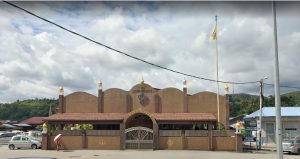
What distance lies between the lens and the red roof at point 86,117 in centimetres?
3831

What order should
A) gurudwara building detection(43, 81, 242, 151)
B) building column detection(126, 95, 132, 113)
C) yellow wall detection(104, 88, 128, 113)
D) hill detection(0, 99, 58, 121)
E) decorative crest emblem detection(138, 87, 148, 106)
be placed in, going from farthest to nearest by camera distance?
hill detection(0, 99, 58, 121) < yellow wall detection(104, 88, 128, 113) < building column detection(126, 95, 132, 113) < decorative crest emblem detection(138, 87, 148, 106) < gurudwara building detection(43, 81, 242, 151)

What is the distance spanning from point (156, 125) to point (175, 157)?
8595 mm

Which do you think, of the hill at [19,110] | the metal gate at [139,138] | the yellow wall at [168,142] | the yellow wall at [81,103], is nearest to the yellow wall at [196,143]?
the yellow wall at [168,142]

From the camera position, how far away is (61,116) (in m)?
39.1

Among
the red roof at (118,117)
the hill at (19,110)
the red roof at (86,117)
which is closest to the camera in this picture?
the red roof at (118,117)

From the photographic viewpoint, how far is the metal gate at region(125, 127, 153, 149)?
118 feet

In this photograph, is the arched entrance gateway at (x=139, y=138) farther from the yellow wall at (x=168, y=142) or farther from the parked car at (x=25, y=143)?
the parked car at (x=25, y=143)

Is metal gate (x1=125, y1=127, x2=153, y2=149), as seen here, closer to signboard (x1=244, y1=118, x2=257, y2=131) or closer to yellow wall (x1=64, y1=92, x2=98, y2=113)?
yellow wall (x1=64, y1=92, x2=98, y2=113)

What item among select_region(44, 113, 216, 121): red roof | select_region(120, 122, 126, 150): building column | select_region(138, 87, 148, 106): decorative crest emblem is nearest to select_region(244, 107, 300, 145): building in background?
select_region(44, 113, 216, 121): red roof

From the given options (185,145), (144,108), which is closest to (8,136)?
(144,108)

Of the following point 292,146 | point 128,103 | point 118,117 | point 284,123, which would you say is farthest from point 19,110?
point 292,146

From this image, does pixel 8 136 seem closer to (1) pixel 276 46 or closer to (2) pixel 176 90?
(2) pixel 176 90

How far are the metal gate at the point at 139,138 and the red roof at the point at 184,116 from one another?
199 centimetres

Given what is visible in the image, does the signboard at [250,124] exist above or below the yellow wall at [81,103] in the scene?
below
